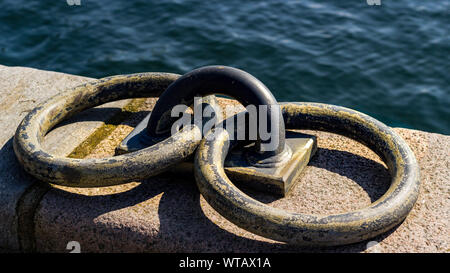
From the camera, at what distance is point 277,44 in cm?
639

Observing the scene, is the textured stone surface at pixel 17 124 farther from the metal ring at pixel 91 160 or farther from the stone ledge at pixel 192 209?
the metal ring at pixel 91 160

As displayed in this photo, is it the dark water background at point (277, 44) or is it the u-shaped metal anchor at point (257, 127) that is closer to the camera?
the u-shaped metal anchor at point (257, 127)

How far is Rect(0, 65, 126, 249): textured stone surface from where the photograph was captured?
2836 millimetres

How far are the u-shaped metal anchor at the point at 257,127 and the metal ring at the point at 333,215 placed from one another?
0.16m

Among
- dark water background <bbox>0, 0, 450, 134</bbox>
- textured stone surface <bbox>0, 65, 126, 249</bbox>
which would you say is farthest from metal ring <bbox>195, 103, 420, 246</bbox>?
dark water background <bbox>0, 0, 450, 134</bbox>

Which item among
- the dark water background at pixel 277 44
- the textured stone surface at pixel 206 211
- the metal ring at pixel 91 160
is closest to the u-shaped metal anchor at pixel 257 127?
the textured stone surface at pixel 206 211

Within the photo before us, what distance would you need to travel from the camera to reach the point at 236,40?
6500mm

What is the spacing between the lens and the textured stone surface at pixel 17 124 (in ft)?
9.30

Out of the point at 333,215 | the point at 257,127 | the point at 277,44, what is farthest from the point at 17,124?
the point at 277,44

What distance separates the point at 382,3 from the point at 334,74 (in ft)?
6.70

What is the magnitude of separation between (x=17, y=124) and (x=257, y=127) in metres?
1.80

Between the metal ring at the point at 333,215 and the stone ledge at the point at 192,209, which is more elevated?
the metal ring at the point at 333,215

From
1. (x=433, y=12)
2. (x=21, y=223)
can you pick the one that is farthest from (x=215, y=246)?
(x=433, y=12)

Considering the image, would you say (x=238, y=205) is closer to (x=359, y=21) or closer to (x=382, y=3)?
(x=359, y=21)
